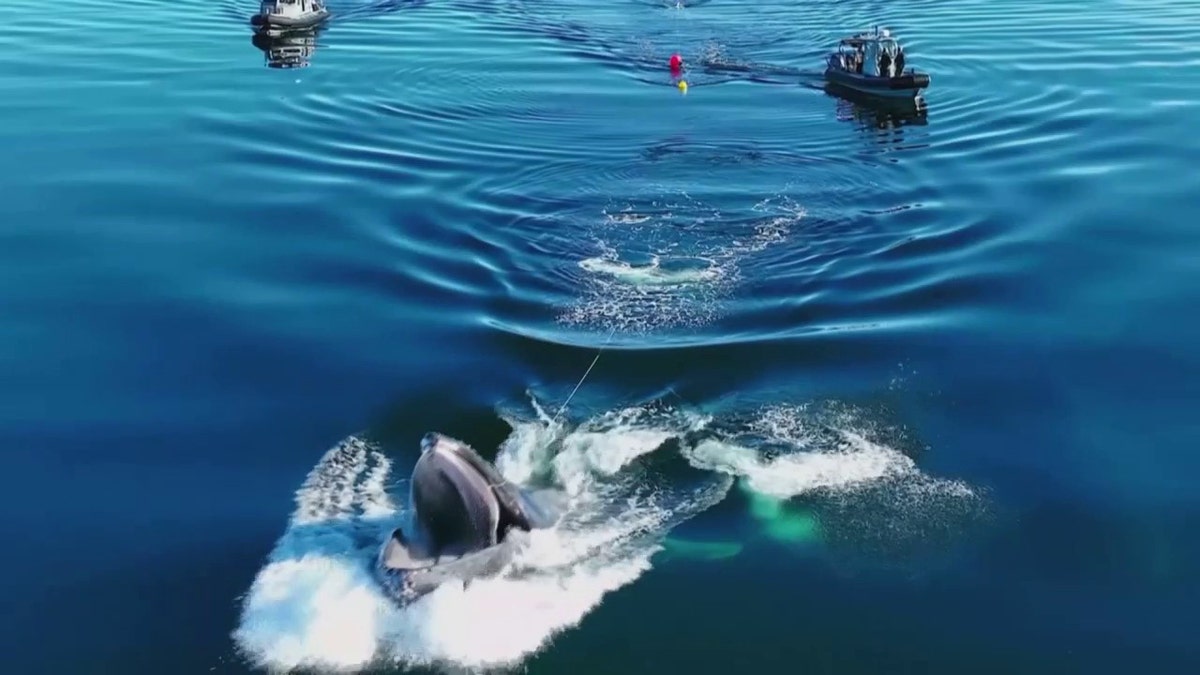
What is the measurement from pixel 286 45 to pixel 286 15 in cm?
325

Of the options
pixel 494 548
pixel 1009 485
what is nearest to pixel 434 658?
pixel 494 548

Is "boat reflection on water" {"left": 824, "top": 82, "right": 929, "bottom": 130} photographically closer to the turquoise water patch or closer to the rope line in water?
the rope line in water

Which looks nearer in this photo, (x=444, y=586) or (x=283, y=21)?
(x=444, y=586)

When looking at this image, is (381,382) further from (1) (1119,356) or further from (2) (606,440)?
(1) (1119,356)

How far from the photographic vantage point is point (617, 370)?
3409 cm

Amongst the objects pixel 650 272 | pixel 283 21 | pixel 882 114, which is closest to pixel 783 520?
pixel 650 272

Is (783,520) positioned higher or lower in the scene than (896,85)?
lower

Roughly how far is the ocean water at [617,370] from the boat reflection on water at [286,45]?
7009mm

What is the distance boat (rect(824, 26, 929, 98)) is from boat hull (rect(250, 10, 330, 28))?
32556mm

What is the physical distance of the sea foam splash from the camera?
2462cm

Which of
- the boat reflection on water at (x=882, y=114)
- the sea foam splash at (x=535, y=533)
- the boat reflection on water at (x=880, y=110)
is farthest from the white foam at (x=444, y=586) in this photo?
the boat reflection on water at (x=880, y=110)

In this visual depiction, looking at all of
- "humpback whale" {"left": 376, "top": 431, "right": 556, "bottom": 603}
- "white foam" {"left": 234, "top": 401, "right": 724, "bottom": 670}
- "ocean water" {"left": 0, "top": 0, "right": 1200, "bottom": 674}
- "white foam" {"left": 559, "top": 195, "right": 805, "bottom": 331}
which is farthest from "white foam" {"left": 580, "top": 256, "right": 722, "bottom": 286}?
"humpback whale" {"left": 376, "top": 431, "right": 556, "bottom": 603}

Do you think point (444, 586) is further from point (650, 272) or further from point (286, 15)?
point (286, 15)

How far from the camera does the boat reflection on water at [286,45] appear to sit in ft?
227
